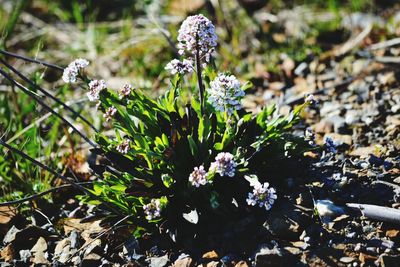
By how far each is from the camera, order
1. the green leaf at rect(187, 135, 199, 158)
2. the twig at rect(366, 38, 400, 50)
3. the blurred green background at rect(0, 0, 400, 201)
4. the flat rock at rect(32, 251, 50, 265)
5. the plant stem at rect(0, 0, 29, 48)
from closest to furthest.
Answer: the green leaf at rect(187, 135, 199, 158)
the flat rock at rect(32, 251, 50, 265)
the blurred green background at rect(0, 0, 400, 201)
the twig at rect(366, 38, 400, 50)
the plant stem at rect(0, 0, 29, 48)

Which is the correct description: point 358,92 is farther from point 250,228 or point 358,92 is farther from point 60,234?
point 60,234

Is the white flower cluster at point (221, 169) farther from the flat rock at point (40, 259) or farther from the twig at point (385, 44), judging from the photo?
the twig at point (385, 44)

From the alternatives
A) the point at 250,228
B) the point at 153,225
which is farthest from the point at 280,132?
the point at 153,225

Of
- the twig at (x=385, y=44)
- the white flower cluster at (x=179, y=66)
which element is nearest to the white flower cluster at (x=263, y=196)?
the white flower cluster at (x=179, y=66)

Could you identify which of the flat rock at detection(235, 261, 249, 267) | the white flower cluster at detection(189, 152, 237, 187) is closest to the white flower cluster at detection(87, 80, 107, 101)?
the white flower cluster at detection(189, 152, 237, 187)

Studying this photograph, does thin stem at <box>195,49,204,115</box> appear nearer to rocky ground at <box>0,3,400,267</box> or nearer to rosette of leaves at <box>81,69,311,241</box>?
rosette of leaves at <box>81,69,311,241</box>

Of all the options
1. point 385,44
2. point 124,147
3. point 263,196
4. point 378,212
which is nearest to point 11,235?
point 124,147

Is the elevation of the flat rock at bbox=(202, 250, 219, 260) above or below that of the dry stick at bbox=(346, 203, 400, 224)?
below
